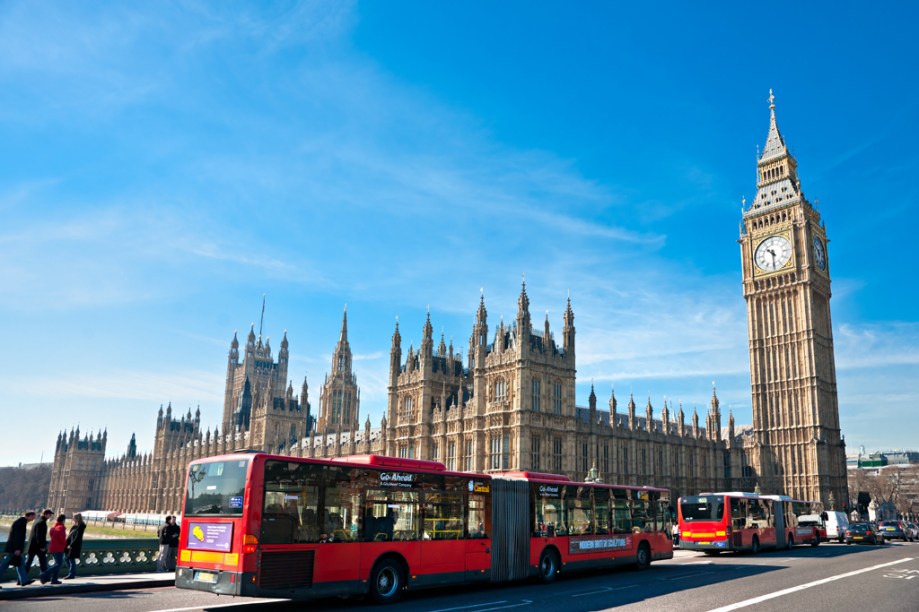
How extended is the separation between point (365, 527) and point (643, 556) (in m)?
13.9

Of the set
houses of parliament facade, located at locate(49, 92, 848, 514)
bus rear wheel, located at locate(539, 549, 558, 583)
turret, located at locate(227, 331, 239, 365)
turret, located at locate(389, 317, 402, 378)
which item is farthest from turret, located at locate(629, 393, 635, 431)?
turret, located at locate(227, 331, 239, 365)

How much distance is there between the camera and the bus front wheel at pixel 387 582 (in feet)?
56.2

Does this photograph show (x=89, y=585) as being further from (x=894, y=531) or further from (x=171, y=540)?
(x=894, y=531)

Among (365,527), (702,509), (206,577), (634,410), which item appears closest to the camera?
(206,577)

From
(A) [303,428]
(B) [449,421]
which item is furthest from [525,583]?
(A) [303,428]

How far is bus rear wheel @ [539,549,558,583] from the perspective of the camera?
73.0 feet

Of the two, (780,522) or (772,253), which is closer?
(780,522)

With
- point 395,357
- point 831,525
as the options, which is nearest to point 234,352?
point 395,357

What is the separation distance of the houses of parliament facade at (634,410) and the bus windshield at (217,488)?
2752cm

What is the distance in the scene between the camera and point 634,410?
214ft

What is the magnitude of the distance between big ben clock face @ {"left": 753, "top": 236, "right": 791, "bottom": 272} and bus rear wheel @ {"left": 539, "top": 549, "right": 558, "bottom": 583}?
67865 millimetres

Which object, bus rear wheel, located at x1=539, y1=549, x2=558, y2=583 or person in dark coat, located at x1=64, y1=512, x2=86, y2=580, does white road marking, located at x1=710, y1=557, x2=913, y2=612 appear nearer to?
bus rear wheel, located at x1=539, y1=549, x2=558, y2=583

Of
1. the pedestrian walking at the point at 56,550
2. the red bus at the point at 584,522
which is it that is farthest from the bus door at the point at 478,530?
the pedestrian walking at the point at 56,550

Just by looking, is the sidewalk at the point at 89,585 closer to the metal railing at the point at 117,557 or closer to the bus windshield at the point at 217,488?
the metal railing at the point at 117,557
